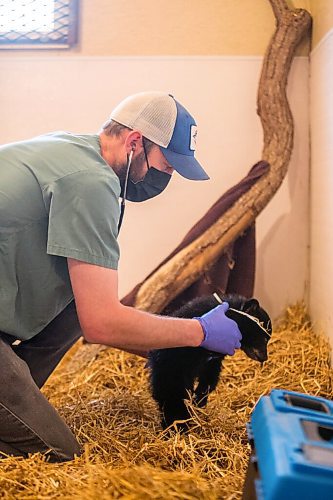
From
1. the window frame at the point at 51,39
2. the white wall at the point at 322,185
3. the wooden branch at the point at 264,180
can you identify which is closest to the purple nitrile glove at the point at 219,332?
the wooden branch at the point at 264,180

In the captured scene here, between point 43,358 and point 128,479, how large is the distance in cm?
89

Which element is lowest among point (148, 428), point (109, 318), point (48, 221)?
point (148, 428)

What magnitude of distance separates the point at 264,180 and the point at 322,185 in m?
0.36

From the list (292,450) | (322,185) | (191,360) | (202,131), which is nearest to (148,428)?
(191,360)

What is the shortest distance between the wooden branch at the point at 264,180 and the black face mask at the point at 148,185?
100 cm

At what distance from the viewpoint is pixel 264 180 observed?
3418mm

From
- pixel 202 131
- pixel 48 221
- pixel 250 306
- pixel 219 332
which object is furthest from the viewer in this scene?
pixel 202 131

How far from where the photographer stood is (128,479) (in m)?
1.46

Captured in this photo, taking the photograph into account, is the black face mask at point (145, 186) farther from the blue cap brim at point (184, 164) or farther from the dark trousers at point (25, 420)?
the dark trousers at point (25, 420)

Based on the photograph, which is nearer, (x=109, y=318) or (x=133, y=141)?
(x=109, y=318)

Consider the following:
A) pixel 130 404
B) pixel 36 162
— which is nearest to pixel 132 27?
pixel 36 162

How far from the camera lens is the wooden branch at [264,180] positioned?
3.17 metres

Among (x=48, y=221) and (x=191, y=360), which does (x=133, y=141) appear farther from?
(x=191, y=360)

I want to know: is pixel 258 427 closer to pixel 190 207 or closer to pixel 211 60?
pixel 190 207
